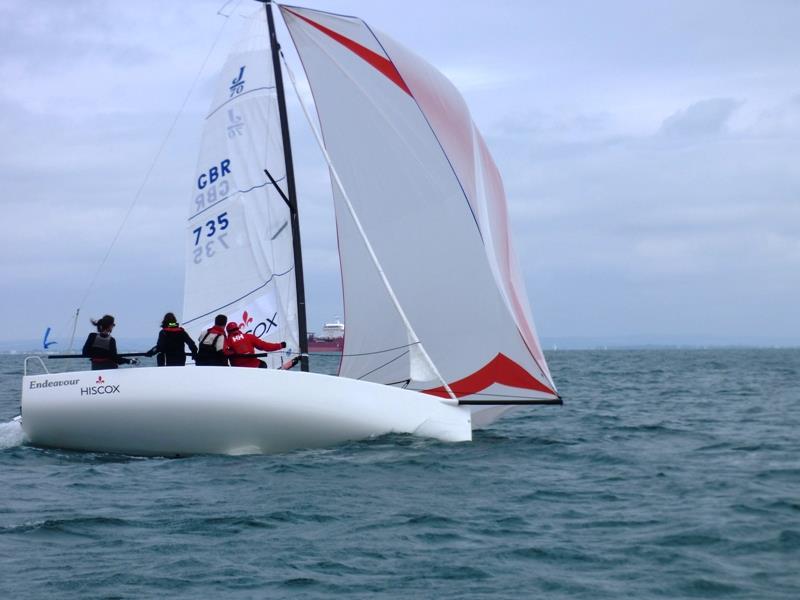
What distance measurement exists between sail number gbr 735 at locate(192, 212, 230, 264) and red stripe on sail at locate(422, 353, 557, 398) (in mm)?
3082

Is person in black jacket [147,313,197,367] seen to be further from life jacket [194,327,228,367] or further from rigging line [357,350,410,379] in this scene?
rigging line [357,350,410,379]

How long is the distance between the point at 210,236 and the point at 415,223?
2674 millimetres

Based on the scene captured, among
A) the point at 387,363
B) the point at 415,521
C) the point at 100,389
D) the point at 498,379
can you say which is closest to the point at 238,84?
the point at 387,363

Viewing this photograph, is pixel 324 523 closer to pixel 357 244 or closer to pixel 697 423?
pixel 357 244

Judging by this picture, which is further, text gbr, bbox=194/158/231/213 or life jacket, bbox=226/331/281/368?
text gbr, bbox=194/158/231/213

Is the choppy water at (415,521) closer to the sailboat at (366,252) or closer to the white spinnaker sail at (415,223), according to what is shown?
the sailboat at (366,252)

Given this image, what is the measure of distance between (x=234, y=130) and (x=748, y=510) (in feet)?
25.5

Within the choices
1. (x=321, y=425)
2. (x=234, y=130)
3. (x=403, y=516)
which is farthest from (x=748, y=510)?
(x=234, y=130)

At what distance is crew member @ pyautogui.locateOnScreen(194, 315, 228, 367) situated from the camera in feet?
34.4

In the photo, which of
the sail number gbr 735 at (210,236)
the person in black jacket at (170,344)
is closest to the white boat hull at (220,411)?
the person in black jacket at (170,344)

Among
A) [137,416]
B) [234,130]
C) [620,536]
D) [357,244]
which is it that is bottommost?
[620,536]

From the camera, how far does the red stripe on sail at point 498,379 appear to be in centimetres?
1118

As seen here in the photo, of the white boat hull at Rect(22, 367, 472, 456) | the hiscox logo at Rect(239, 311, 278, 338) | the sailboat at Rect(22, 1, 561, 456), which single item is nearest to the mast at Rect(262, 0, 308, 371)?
the sailboat at Rect(22, 1, 561, 456)

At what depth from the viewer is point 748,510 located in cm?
709
